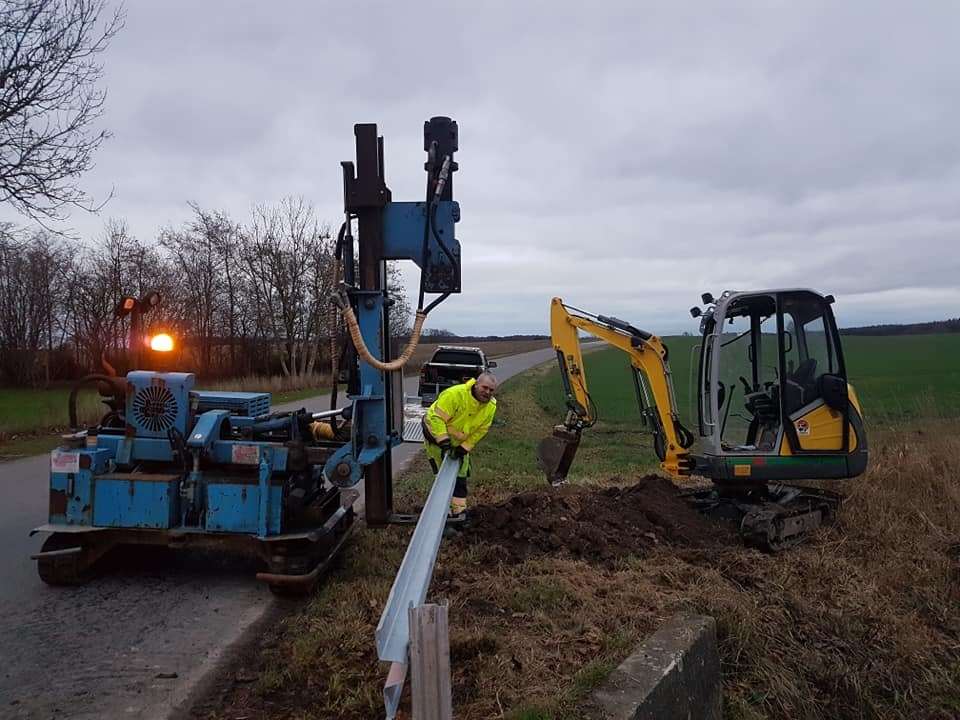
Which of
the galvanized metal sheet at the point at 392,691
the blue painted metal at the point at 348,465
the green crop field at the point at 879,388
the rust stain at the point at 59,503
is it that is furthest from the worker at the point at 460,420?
the galvanized metal sheet at the point at 392,691

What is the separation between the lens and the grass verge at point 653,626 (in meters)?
4.02

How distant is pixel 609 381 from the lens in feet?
132

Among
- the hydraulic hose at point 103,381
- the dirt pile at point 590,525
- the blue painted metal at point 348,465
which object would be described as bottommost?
the dirt pile at point 590,525

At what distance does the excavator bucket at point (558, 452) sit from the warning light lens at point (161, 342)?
13.6 feet

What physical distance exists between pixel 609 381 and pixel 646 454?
2518cm

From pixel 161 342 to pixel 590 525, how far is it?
4440 millimetres

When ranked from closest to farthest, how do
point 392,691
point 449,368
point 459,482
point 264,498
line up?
point 392,691 < point 264,498 < point 459,482 < point 449,368

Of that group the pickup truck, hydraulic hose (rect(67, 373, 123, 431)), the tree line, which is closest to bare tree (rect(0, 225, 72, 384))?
the tree line

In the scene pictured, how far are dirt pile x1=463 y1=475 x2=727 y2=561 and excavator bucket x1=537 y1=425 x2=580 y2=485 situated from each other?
21 centimetres

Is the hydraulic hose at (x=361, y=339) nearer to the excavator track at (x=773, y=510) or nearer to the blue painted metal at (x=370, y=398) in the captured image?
the blue painted metal at (x=370, y=398)

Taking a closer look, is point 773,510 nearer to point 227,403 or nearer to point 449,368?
point 227,403

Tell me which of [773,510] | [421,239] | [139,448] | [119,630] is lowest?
[119,630]

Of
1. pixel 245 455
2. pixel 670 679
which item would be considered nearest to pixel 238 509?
pixel 245 455

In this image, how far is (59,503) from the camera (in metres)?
5.79
